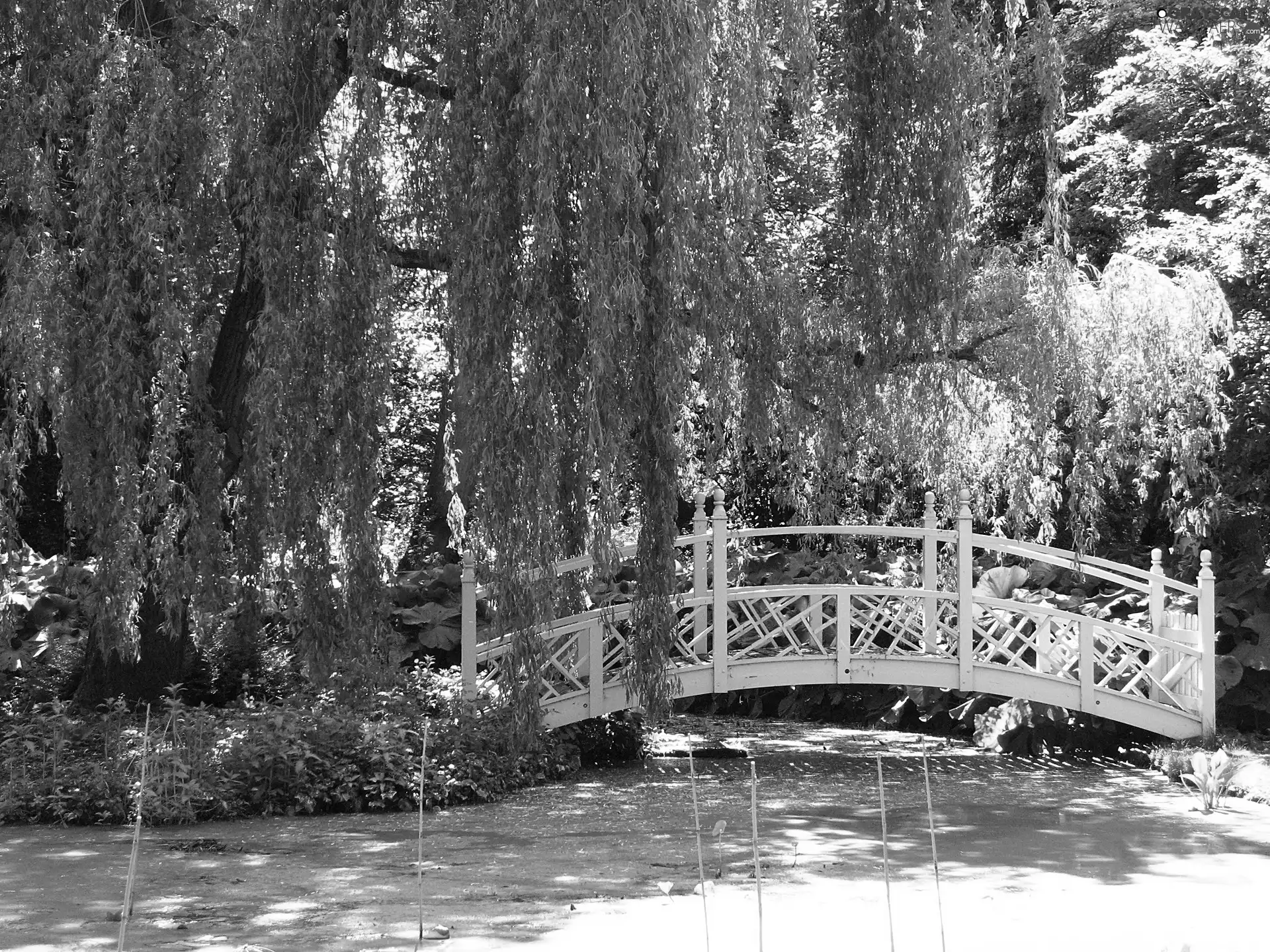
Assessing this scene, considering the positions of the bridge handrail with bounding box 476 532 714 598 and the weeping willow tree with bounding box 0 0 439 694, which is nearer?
the weeping willow tree with bounding box 0 0 439 694

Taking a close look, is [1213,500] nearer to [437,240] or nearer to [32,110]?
[437,240]

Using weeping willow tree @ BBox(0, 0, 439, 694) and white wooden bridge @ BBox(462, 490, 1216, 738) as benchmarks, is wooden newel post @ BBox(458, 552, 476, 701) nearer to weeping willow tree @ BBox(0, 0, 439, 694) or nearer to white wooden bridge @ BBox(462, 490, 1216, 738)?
white wooden bridge @ BBox(462, 490, 1216, 738)

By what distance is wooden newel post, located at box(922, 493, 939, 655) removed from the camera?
11.2 m

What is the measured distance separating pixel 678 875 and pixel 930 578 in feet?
16.8

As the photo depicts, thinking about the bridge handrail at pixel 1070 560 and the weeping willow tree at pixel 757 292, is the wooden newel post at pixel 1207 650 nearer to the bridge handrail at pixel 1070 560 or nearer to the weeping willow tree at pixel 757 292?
the bridge handrail at pixel 1070 560

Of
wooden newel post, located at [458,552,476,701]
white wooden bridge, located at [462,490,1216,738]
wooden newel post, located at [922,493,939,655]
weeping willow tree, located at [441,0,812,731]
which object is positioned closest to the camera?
weeping willow tree, located at [441,0,812,731]

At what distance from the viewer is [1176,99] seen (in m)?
14.7

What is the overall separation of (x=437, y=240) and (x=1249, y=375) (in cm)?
823

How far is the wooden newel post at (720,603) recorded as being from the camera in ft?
35.3

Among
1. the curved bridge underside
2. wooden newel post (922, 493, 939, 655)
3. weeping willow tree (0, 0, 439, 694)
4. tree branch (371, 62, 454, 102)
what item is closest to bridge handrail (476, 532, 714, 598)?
the curved bridge underside

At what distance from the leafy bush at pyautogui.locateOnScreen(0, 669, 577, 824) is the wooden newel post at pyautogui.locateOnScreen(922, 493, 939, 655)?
128 inches

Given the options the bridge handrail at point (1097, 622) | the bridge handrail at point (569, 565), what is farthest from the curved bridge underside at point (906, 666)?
the bridge handrail at point (569, 565)

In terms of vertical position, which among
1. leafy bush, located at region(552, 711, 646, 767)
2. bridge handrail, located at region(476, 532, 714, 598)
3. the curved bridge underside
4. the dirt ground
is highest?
bridge handrail, located at region(476, 532, 714, 598)

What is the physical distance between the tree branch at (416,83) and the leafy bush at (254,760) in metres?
3.86
